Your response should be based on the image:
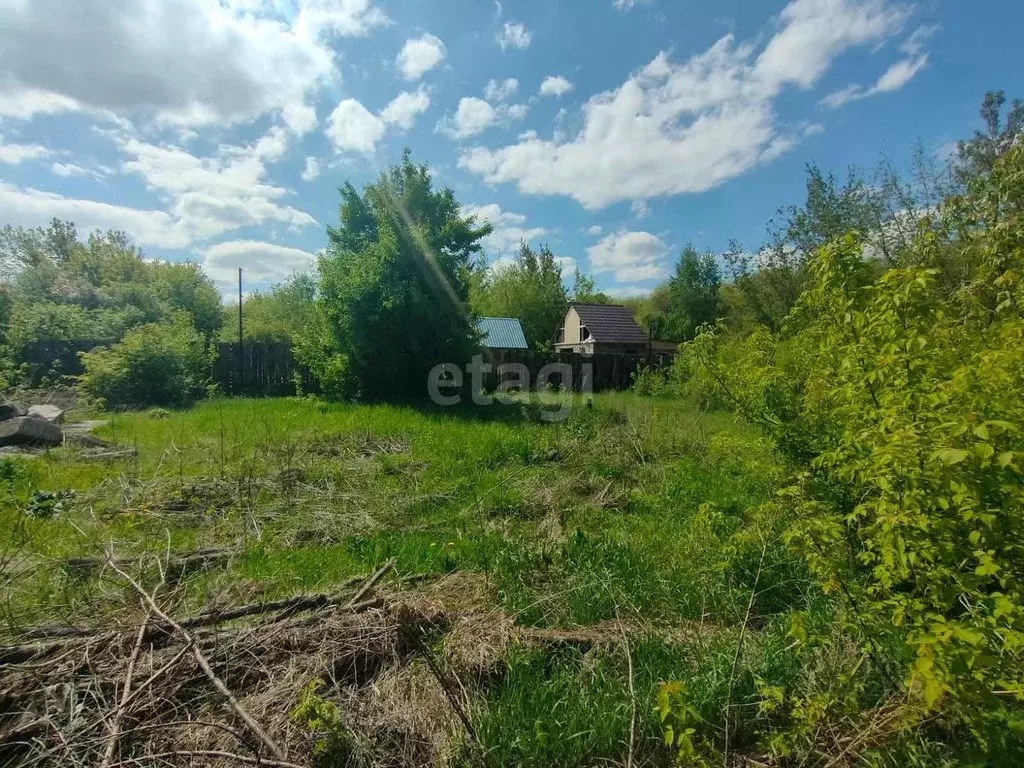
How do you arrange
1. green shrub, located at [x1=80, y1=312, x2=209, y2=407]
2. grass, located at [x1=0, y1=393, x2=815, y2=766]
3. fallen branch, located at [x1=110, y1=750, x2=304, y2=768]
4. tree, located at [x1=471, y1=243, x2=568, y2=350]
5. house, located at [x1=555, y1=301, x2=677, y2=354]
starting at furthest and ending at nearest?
tree, located at [x1=471, y1=243, x2=568, y2=350]
house, located at [x1=555, y1=301, x2=677, y2=354]
green shrub, located at [x1=80, y1=312, x2=209, y2=407]
grass, located at [x1=0, y1=393, x2=815, y2=766]
fallen branch, located at [x1=110, y1=750, x2=304, y2=768]

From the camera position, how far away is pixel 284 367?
45.3 ft

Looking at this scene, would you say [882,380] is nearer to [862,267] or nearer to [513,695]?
[862,267]

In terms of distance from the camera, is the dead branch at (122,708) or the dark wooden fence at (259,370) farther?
the dark wooden fence at (259,370)

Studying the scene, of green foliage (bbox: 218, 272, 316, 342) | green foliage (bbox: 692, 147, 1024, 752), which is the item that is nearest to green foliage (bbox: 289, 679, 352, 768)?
green foliage (bbox: 692, 147, 1024, 752)

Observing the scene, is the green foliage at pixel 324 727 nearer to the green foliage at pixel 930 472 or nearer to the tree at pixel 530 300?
the green foliage at pixel 930 472

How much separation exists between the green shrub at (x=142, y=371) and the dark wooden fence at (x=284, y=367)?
144cm

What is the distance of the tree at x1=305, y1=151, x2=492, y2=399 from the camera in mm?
10633

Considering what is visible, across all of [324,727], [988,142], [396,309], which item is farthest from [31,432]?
[988,142]

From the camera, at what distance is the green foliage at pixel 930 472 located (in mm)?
1287

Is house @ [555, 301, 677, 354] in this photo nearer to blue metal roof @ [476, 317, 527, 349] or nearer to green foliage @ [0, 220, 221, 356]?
blue metal roof @ [476, 317, 527, 349]

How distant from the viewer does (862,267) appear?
7.12 feet

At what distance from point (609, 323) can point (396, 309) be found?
64.5 feet

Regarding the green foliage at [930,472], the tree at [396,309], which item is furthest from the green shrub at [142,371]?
the green foliage at [930,472]

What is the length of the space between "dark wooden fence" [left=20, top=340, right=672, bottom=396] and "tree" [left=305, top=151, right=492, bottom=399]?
51.0 inches
